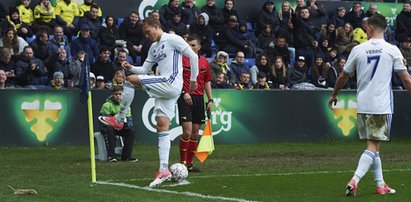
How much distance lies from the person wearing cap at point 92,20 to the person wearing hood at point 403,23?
1029 cm

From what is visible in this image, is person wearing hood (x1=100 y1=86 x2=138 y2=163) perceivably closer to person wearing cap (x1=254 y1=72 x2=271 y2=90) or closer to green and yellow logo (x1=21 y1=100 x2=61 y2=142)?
green and yellow logo (x1=21 y1=100 x2=61 y2=142)

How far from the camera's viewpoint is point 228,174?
15.7m

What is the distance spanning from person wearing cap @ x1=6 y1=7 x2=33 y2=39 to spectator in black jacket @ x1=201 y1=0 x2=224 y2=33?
520 centimetres

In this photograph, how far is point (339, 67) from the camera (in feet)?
88.3

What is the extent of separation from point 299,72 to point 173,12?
3.78 metres

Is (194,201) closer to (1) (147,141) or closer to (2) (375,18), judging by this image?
(2) (375,18)

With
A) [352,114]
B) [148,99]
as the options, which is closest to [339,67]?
[352,114]

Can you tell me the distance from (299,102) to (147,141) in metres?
4.32

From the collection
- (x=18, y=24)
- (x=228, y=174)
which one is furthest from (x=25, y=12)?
(x=228, y=174)

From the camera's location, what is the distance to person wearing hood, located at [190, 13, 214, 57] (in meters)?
26.0

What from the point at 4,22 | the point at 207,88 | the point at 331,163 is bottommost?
the point at 331,163

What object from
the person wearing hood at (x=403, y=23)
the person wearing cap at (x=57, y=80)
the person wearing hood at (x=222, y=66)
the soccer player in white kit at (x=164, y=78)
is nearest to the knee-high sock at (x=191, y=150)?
the soccer player in white kit at (x=164, y=78)

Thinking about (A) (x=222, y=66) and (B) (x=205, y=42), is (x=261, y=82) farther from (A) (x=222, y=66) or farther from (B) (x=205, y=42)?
(B) (x=205, y=42)

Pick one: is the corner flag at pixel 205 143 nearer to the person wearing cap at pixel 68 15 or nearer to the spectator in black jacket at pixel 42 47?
the spectator in black jacket at pixel 42 47
